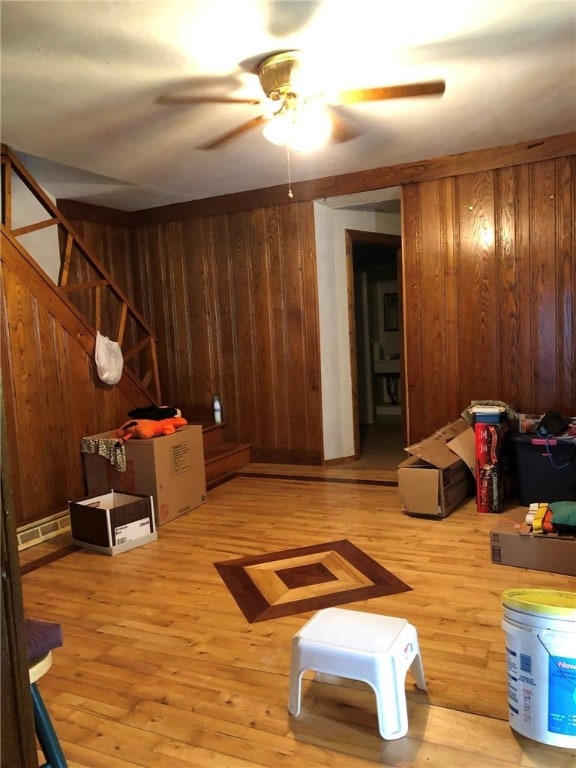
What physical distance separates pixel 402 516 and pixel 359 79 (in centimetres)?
259

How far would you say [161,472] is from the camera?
12.1 ft

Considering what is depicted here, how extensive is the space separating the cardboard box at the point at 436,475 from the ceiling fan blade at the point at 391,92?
209cm

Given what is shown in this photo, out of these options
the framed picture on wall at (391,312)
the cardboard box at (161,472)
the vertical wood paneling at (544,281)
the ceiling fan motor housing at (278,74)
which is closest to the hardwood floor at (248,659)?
the cardboard box at (161,472)

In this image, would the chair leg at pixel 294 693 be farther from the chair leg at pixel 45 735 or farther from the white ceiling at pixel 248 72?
the white ceiling at pixel 248 72

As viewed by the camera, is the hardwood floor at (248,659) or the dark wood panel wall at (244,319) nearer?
the hardwood floor at (248,659)

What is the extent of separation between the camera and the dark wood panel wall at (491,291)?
4.05 metres

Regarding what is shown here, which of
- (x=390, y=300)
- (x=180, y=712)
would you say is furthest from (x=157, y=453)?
(x=390, y=300)

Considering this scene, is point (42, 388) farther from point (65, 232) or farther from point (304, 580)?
point (304, 580)

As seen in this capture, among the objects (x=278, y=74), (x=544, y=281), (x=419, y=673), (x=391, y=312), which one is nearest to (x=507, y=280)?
(x=544, y=281)

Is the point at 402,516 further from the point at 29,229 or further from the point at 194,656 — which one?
the point at 29,229

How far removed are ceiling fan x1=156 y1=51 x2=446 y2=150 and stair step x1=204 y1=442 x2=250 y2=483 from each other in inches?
107

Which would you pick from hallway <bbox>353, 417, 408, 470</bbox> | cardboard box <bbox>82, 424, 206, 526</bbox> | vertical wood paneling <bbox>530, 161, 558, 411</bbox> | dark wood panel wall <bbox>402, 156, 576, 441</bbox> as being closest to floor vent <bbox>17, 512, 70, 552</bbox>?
cardboard box <bbox>82, 424, 206, 526</bbox>

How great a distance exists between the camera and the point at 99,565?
124 inches

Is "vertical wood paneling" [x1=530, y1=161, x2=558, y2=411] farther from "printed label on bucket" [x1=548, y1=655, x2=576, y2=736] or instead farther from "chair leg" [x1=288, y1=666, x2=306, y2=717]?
"chair leg" [x1=288, y1=666, x2=306, y2=717]
